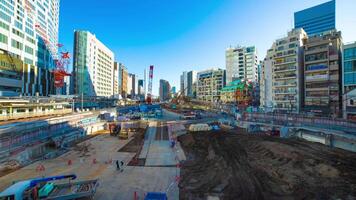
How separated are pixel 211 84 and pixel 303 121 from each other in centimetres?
13268

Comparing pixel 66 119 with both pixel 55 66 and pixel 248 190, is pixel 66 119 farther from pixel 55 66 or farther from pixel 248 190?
pixel 55 66

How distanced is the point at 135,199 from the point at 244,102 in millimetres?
117546

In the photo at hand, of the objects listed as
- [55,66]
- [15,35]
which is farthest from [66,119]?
[55,66]

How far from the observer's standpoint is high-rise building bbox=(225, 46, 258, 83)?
529 feet

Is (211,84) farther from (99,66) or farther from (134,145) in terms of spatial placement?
(134,145)

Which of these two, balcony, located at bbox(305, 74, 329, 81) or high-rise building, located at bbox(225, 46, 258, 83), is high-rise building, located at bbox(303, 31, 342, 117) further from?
high-rise building, located at bbox(225, 46, 258, 83)

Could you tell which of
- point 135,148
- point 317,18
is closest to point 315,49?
point 317,18

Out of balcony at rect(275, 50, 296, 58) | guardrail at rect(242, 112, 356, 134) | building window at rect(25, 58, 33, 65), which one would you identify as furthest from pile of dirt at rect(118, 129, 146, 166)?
balcony at rect(275, 50, 296, 58)

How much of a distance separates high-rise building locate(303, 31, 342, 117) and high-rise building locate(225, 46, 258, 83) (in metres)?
77.6

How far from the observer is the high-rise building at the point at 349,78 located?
196 ft

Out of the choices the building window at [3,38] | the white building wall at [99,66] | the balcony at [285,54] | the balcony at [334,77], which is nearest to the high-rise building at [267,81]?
the balcony at [285,54]

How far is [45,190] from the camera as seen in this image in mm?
18266

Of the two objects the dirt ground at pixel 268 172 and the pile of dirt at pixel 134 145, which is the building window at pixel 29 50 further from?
the dirt ground at pixel 268 172

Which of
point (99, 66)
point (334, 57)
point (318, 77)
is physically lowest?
point (318, 77)
